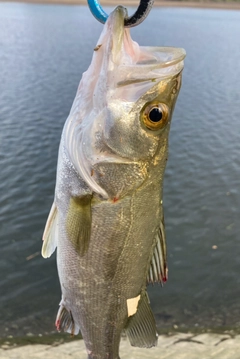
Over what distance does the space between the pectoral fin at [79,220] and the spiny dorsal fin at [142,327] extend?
60 cm

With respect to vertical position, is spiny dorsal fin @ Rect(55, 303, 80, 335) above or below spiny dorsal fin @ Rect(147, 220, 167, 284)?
below

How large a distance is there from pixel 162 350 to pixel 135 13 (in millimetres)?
3988

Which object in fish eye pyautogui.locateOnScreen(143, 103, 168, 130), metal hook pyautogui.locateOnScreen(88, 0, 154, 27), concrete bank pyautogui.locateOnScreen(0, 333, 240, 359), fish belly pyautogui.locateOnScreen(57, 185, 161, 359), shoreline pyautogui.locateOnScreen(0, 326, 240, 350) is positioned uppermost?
metal hook pyautogui.locateOnScreen(88, 0, 154, 27)

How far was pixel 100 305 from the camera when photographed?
239 cm

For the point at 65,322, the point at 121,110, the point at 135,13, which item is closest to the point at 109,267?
the point at 65,322

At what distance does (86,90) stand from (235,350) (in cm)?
391

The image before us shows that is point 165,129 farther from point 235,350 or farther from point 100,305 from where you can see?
point 235,350

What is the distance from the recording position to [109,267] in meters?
2.30

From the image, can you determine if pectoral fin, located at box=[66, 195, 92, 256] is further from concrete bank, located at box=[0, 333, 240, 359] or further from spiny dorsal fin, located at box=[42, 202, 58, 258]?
concrete bank, located at box=[0, 333, 240, 359]

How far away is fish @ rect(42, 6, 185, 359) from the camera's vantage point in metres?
2.07

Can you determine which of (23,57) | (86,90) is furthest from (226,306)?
(23,57)

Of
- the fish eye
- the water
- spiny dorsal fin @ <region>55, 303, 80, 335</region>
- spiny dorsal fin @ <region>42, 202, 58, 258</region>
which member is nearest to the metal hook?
the fish eye

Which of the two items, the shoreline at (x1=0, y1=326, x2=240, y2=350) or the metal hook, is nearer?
the metal hook

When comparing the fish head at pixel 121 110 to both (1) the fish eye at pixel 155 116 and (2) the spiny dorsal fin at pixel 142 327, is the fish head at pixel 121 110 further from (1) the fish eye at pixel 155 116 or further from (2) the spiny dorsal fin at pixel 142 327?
(2) the spiny dorsal fin at pixel 142 327
